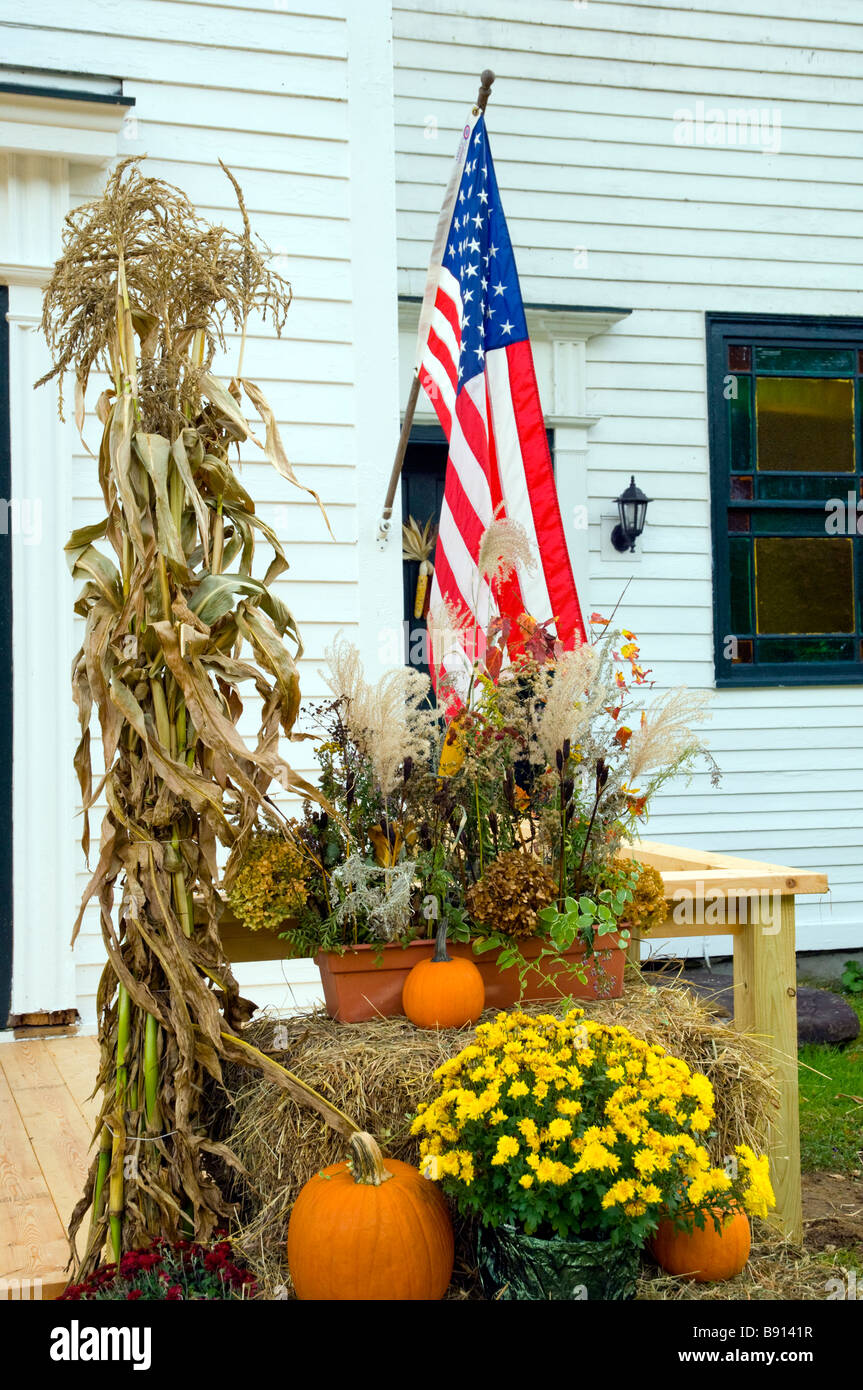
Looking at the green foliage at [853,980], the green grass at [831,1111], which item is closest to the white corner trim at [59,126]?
the green grass at [831,1111]

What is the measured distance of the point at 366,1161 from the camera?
205 cm

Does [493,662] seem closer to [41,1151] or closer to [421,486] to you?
[41,1151]

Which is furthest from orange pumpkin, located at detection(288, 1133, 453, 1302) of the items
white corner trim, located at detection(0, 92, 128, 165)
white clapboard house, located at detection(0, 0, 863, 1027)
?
white clapboard house, located at detection(0, 0, 863, 1027)

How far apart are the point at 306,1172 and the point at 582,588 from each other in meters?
4.01

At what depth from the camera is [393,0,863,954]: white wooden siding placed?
19.2ft

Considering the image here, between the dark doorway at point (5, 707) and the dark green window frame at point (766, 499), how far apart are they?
12.3ft

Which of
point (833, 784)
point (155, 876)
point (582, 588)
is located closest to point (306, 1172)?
point (155, 876)

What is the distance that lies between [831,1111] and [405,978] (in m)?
2.55

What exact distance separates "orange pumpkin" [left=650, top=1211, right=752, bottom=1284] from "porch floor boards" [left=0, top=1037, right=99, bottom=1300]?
1137 millimetres

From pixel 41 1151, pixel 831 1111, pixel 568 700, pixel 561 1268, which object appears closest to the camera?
pixel 561 1268

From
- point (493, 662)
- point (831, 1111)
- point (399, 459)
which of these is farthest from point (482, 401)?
point (831, 1111)

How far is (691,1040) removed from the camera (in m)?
2.51

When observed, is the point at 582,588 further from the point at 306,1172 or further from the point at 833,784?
the point at 306,1172

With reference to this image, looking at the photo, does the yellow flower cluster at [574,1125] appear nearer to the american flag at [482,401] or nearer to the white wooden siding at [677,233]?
the american flag at [482,401]
